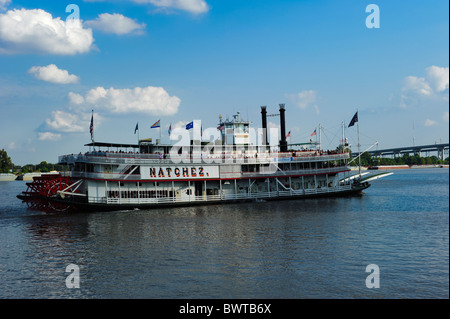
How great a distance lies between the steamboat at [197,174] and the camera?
139 ft

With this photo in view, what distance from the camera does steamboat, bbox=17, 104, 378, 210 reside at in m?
42.4

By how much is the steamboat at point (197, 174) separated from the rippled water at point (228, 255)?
4.89 meters

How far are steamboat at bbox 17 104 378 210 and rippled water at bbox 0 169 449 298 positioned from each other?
4.89 meters

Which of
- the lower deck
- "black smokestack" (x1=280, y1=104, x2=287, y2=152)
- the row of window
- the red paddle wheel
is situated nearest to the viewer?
the red paddle wheel

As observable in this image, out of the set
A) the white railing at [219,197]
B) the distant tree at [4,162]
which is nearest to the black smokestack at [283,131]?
the white railing at [219,197]

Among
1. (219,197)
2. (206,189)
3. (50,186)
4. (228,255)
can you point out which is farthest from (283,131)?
(228,255)

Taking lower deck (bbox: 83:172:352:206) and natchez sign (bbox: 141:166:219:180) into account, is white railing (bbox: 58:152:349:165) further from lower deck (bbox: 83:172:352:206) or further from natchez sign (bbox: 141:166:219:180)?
lower deck (bbox: 83:172:352:206)

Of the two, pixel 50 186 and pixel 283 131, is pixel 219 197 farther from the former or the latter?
pixel 50 186

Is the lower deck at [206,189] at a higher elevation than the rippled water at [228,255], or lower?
higher

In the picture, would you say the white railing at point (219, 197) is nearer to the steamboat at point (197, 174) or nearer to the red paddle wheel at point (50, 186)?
the steamboat at point (197, 174)

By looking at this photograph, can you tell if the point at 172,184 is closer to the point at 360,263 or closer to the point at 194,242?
the point at 194,242

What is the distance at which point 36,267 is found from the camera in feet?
69.8

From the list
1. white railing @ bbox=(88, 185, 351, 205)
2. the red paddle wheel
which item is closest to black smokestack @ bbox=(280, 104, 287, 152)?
white railing @ bbox=(88, 185, 351, 205)

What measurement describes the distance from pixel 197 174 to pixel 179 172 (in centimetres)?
267
